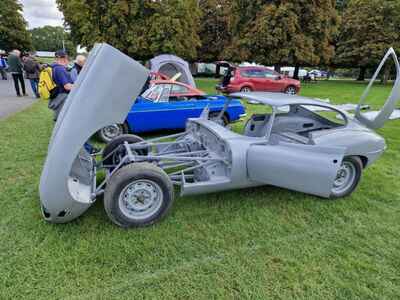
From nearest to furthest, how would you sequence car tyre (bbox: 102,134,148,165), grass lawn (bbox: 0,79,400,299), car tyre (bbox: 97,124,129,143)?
grass lawn (bbox: 0,79,400,299)
car tyre (bbox: 102,134,148,165)
car tyre (bbox: 97,124,129,143)

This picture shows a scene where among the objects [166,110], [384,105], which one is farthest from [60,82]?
[384,105]

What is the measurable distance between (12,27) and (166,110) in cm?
4469

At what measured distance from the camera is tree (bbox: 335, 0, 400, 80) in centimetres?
2464

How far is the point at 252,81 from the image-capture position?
14383 mm

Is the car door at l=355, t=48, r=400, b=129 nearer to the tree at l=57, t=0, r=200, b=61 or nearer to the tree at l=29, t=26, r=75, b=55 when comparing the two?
the tree at l=57, t=0, r=200, b=61

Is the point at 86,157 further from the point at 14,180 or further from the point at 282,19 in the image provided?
the point at 282,19

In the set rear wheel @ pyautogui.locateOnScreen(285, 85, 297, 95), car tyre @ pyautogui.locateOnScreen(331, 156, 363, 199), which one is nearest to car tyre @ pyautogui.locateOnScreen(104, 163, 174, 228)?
car tyre @ pyautogui.locateOnScreen(331, 156, 363, 199)

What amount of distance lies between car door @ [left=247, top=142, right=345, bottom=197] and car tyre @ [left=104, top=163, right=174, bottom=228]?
1079 mm

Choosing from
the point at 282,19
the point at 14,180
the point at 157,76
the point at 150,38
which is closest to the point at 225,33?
the point at 282,19

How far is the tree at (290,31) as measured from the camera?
1925 cm

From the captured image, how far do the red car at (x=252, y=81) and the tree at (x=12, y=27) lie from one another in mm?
38144

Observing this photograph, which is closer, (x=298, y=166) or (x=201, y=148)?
(x=298, y=166)

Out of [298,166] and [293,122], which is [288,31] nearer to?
[293,122]

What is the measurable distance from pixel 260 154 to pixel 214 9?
95.4ft
